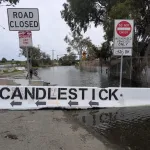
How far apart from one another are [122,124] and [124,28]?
429 cm

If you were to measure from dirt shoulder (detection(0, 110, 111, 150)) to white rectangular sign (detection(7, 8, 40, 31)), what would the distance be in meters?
3.09

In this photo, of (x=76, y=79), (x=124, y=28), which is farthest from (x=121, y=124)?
(x=76, y=79)

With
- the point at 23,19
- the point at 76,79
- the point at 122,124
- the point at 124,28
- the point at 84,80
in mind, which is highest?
the point at 23,19

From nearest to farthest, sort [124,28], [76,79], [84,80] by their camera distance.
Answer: [124,28] < [84,80] < [76,79]

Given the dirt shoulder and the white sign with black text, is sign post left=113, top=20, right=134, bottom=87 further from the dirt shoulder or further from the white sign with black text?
the dirt shoulder

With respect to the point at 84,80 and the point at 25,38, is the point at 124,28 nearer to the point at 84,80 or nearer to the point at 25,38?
the point at 25,38

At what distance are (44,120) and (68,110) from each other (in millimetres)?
1790

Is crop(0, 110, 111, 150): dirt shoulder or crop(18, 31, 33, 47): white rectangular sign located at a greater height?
crop(18, 31, 33, 47): white rectangular sign

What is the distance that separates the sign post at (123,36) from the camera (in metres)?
11.4

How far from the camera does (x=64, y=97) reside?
Result: 10.5 meters

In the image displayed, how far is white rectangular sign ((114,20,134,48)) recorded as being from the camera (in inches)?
450

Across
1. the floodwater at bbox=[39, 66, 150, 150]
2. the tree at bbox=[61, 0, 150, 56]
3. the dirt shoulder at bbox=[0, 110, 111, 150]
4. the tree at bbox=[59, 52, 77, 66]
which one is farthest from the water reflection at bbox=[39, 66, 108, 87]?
the tree at bbox=[59, 52, 77, 66]

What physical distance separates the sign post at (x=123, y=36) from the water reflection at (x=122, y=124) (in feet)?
7.18

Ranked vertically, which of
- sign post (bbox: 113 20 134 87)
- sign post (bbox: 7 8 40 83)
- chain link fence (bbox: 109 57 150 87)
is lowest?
chain link fence (bbox: 109 57 150 87)
